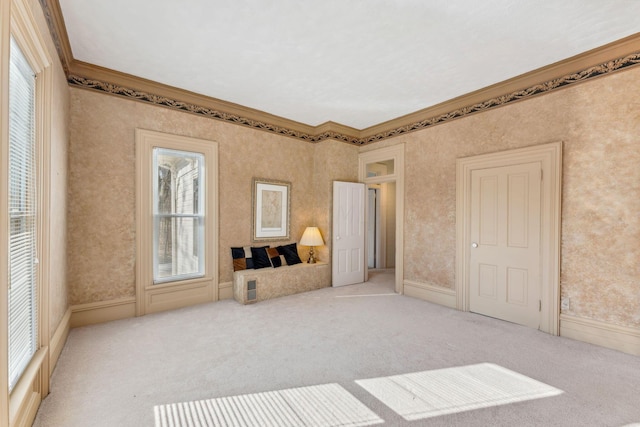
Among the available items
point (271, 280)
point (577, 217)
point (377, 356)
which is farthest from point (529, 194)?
point (271, 280)

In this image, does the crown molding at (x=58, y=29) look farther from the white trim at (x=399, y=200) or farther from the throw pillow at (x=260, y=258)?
the white trim at (x=399, y=200)

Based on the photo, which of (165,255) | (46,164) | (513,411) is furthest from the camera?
(165,255)

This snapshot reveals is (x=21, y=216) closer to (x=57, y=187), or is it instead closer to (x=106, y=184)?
(x=57, y=187)

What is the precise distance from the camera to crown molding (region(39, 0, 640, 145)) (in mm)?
2750

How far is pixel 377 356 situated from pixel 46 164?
10.3 ft

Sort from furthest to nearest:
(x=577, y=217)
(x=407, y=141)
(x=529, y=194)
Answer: (x=407, y=141), (x=529, y=194), (x=577, y=217)

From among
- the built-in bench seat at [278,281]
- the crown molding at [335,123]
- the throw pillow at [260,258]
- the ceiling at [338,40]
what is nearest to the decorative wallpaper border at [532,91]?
the crown molding at [335,123]

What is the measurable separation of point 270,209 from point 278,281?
3.98ft

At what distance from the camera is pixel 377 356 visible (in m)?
2.60

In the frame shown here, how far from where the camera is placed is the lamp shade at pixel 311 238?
499 centimetres

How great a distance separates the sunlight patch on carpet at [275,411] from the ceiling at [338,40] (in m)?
2.97

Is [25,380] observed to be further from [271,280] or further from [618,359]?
[618,359]

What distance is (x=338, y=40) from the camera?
2.72 metres

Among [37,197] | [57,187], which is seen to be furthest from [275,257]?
[37,197]
